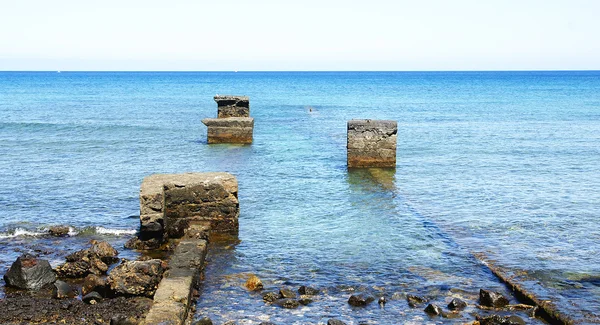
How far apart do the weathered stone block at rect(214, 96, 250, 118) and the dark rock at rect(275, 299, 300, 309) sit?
16.9 metres

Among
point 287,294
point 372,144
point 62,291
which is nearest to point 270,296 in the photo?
point 287,294

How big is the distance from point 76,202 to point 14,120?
23819mm

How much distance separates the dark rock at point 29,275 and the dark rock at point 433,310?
15.7 feet

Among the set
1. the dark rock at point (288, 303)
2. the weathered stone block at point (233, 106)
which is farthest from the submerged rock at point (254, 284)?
the weathered stone block at point (233, 106)

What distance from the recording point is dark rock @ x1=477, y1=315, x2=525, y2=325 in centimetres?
773

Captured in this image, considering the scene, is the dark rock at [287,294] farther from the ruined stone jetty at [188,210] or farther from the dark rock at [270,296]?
the ruined stone jetty at [188,210]

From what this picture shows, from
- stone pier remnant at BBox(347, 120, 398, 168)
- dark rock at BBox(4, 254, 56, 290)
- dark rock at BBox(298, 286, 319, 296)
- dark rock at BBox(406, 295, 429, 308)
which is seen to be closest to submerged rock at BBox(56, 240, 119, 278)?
dark rock at BBox(4, 254, 56, 290)

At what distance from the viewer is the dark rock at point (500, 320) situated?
304 inches

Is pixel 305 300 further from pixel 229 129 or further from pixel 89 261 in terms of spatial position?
pixel 229 129

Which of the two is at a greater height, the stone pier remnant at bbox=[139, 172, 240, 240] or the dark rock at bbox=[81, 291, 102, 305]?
the stone pier remnant at bbox=[139, 172, 240, 240]

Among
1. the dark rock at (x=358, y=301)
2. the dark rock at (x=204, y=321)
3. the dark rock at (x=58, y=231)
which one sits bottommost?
the dark rock at (x=58, y=231)

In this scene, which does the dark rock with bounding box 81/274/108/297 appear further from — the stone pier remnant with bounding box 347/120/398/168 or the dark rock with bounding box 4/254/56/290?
the stone pier remnant with bounding box 347/120/398/168

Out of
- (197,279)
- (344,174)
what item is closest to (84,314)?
(197,279)

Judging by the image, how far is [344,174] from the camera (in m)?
17.7
